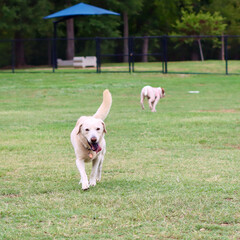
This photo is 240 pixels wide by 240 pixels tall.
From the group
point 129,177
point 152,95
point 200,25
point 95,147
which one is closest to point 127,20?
point 200,25

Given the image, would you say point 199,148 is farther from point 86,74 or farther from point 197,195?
point 86,74

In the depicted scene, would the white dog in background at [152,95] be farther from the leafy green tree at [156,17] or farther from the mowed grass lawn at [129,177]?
the leafy green tree at [156,17]

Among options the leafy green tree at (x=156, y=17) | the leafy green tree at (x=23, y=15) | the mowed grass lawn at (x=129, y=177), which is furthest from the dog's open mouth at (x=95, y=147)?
the leafy green tree at (x=156, y=17)

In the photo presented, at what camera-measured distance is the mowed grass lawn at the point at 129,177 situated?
475cm

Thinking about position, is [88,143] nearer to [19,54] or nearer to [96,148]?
[96,148]

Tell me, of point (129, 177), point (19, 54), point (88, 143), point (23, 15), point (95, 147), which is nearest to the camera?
point (95, 147)

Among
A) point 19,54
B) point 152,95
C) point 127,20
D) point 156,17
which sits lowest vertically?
point 152,95

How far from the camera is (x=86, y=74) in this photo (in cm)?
2933

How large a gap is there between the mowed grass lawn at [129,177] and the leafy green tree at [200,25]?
29.1m

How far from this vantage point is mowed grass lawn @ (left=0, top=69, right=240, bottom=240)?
15.6 feet

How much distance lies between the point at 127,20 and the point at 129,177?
132 feet

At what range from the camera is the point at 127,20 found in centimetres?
4631

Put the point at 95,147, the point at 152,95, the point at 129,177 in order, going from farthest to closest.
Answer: the point at 152,95
the point at 129,177
the point at 95,147

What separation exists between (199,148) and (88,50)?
36.7 m
